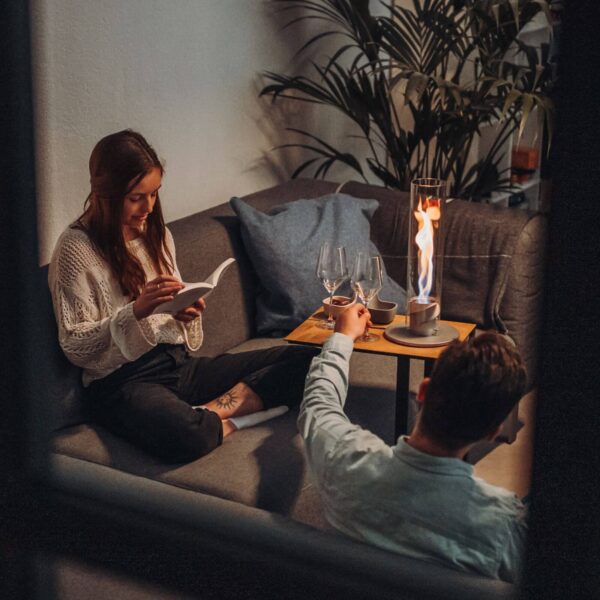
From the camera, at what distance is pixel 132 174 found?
205cm

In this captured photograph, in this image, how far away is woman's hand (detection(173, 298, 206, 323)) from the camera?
2.09m

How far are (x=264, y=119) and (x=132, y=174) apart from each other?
124 cm

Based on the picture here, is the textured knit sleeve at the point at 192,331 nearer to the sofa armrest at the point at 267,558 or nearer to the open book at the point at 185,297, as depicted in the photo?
the open book at the point at 185,297

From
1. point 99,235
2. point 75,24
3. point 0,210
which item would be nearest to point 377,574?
point 0,210

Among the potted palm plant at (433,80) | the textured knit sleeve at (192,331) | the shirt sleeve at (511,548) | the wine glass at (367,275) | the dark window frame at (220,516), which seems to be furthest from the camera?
the potted palm plant at (433,80)

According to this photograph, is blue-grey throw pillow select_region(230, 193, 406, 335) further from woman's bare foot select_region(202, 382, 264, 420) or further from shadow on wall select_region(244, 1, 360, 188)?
shadow on wall select_region(244, 1, 360, 188)

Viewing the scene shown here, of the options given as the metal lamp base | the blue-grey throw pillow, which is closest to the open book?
the metal lamp base

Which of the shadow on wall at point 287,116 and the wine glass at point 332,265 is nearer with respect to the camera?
the wine glass at point 332,265

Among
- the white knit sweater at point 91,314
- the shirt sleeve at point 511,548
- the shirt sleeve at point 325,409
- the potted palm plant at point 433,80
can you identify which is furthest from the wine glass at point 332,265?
the shirt sleeve at point 511,548

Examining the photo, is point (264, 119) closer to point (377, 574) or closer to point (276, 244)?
point (276, 244)

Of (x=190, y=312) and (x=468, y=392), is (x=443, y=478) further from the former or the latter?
(x=190, y=312)

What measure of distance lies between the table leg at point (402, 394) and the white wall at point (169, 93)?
0.86m

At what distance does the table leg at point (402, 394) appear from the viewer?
6.76 ft

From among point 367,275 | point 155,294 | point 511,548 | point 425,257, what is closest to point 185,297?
point 155,294
